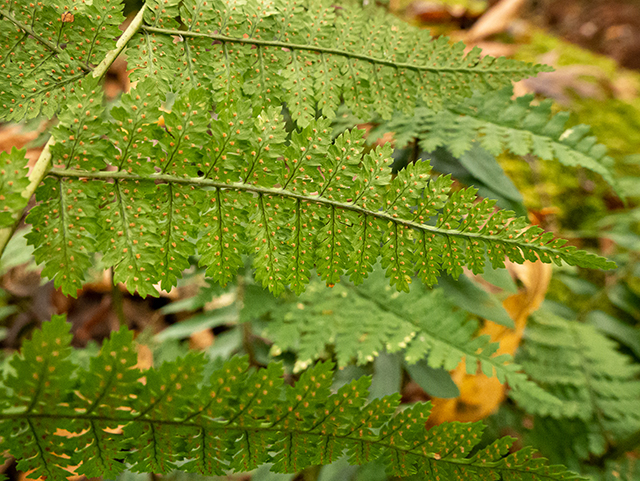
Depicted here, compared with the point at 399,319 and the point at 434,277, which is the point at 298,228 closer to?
the point at 434,277

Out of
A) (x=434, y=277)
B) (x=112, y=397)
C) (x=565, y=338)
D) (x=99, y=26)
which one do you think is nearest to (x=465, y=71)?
(x=434, y=277)

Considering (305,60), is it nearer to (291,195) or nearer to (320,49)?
(320,49)

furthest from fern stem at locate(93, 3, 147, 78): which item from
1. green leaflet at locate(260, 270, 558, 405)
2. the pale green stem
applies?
green leaflet at locate(260, 270, 558, 405)

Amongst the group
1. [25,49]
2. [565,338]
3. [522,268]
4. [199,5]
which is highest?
[199,5]

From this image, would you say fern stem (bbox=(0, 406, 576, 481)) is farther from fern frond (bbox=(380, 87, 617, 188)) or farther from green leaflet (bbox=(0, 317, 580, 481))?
fern frond (bbox=(380, 87, 617, 188))

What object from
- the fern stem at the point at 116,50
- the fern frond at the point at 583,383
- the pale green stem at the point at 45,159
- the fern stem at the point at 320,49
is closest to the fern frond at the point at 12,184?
the pale green stem at the point at 45,159

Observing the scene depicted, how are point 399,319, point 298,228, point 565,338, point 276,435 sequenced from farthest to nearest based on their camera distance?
1. point 565,338
2. point 399,319
3. point 298,228
4. point 276,435

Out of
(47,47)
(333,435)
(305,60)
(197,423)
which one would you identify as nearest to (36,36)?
(47,47)
